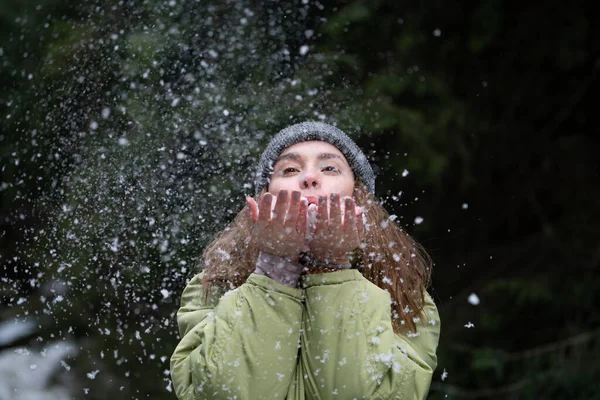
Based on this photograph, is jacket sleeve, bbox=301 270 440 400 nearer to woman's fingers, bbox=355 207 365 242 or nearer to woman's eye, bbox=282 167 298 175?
woman's fingers, bbox=355 207 365 242

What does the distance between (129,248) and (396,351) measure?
80.3 inches

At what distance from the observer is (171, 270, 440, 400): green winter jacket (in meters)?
1.73

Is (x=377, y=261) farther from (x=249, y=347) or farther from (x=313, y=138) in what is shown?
(x=249, y=347)

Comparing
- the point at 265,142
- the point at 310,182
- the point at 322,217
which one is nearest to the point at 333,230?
the point at 322,217

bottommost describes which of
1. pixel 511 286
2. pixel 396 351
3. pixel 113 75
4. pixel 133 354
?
pixel 396 351

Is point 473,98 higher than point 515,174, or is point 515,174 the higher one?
point 473,98

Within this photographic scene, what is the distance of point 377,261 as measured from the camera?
2.17 m

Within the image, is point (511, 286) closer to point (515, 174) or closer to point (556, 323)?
point (556, 323)

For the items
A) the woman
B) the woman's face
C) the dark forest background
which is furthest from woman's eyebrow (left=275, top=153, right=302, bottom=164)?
the dark forest background

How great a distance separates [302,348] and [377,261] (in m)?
0.46

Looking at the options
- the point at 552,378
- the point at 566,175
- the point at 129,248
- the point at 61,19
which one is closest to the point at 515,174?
the point at 566,175

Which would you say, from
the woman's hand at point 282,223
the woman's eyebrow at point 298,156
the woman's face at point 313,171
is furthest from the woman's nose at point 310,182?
the woman's hand at point 282,223

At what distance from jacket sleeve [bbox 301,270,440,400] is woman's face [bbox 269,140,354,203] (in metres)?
0.31

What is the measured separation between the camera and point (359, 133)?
371cm
